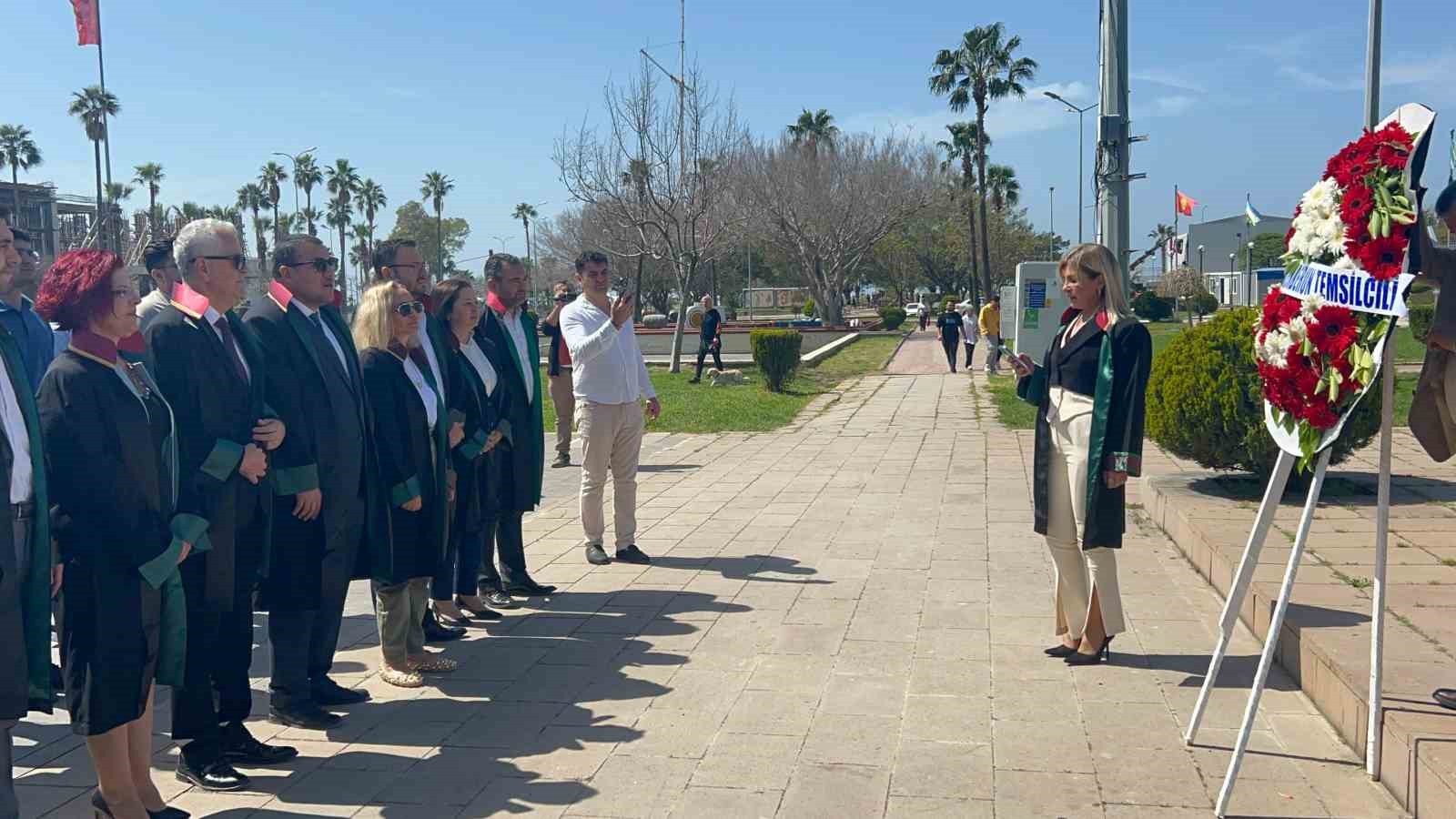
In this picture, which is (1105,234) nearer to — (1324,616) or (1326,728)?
(1324,616)

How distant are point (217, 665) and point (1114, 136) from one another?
30.9 feet

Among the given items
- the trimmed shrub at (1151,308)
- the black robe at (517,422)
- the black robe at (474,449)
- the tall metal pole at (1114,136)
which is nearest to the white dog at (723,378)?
the tall metal pole at (1114,136)

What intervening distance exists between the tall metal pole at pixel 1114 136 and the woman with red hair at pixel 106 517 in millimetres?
9337

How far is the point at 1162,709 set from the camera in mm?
4926

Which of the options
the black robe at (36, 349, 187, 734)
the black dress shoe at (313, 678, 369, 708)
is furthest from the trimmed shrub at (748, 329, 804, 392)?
the black robe at (36, 349, 187, 734)

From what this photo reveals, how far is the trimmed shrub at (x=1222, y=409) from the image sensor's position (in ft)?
26.9

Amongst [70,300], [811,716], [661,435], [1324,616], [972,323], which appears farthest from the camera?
[972,323]

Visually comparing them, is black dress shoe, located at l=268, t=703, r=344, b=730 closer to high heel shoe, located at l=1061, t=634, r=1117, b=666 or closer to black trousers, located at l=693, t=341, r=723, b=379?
high heel shoe, located at l=1061, t=634, r=1117, b=666

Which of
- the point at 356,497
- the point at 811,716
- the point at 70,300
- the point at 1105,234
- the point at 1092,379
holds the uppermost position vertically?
the point at 1105,234

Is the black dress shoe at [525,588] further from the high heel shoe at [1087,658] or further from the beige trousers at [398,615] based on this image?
the high heel shoe at [1087,658]

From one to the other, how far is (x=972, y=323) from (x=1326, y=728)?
83.5 ft

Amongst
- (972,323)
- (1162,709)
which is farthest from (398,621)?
(972,323)

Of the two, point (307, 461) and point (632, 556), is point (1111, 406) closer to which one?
point (307, 461)

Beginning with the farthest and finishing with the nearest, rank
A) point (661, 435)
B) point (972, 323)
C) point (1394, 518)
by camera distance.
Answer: point (972, 323) < point (661, 435) < point (1394, 518)
